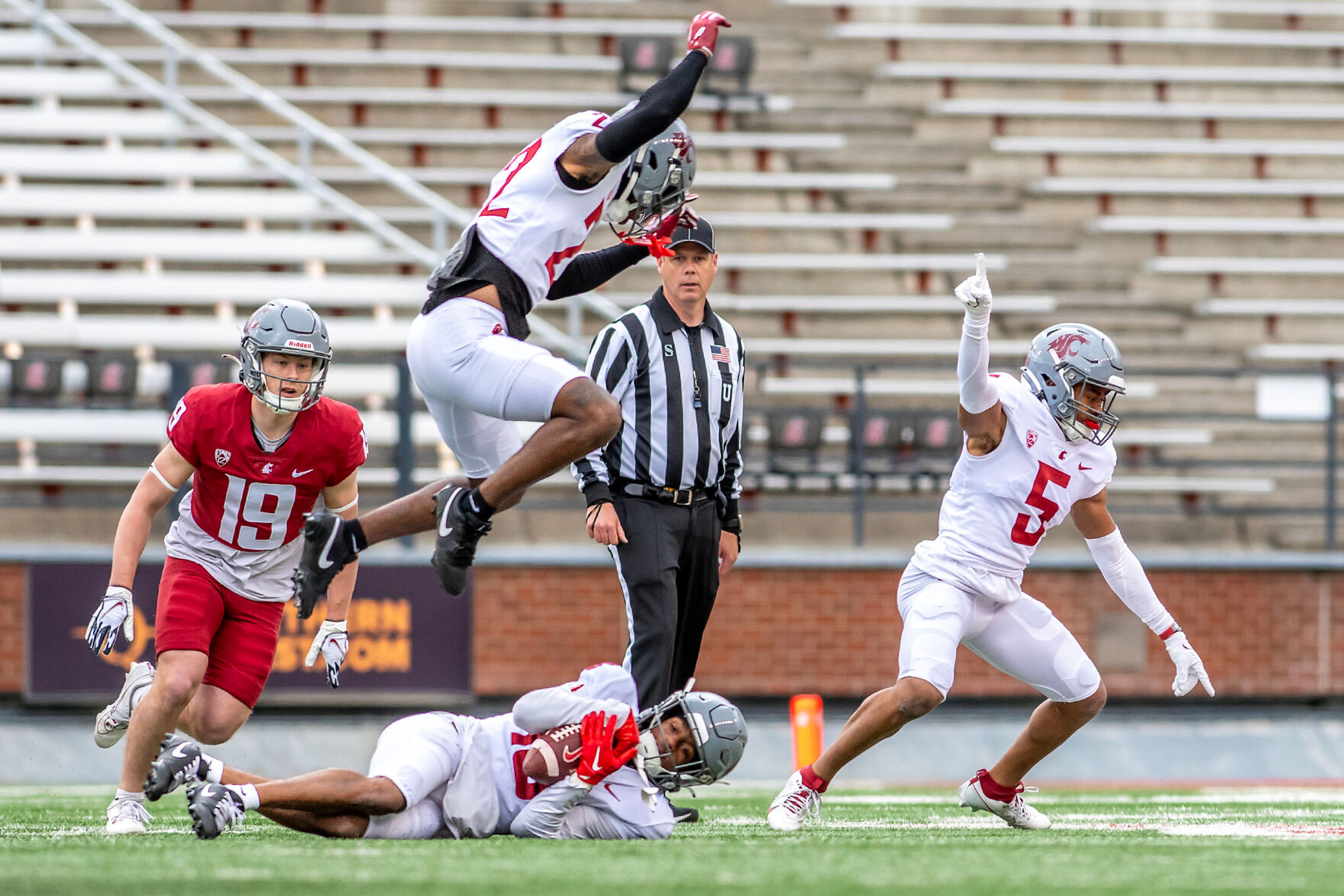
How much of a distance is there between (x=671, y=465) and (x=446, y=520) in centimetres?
113

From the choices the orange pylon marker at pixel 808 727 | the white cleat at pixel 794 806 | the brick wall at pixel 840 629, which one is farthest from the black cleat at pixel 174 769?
the brick wall at pixel 840 629

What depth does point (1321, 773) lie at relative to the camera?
31.8ft

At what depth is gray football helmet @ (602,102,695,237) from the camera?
195 inches

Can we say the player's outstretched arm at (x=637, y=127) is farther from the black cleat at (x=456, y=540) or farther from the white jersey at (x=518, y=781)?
the white jersey at (x=518, y=781)

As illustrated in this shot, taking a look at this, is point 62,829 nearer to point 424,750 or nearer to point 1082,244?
point 424,750

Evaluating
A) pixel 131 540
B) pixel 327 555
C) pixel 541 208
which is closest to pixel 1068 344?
pixel 541 208

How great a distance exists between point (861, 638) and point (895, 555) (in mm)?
522

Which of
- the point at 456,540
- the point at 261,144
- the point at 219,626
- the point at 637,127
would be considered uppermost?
the point at 261,144

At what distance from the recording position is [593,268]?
212 inches

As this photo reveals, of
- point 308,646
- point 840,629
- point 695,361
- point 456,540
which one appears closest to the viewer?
point 456,540

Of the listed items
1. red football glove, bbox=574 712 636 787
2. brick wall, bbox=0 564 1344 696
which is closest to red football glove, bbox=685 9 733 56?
red football glove, bbox=574 712 636 787

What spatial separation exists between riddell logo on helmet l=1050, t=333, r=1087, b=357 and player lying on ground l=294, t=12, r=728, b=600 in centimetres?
134

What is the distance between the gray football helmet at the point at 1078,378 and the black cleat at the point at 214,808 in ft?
9.07

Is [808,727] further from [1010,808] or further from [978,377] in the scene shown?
[978,377]
